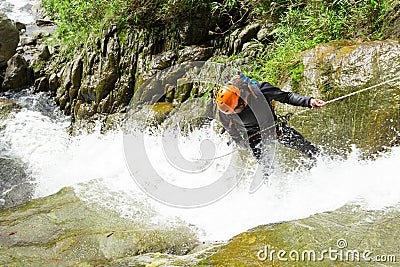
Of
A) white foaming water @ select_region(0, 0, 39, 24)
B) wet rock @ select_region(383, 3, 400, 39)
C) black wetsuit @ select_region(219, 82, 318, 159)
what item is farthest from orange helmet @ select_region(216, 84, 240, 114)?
white foaming water @ select_region(0, 0, 39, 24)

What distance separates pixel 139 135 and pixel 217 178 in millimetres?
2683

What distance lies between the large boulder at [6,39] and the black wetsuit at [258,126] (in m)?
8.67

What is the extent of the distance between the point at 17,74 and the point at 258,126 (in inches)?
354

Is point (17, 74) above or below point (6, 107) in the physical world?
above

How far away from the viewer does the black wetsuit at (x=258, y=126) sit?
5.00 meters

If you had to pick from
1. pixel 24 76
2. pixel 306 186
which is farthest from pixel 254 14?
pixel 24 76

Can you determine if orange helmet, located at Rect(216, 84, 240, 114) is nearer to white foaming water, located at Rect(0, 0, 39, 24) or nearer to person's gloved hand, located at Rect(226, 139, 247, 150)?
person's gloved hand, located at Rect(226, 139, 247, 150)

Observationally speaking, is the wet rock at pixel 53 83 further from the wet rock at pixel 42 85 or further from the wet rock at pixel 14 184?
the wet rock at pixel 14 184

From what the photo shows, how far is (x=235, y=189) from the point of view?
590 centimetres

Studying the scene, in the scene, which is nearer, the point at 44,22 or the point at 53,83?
the point at 53,83

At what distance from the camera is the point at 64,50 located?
1104 centimetres

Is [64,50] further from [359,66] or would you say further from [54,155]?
[359,66]

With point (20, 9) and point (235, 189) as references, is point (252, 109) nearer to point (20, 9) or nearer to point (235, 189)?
point (235, 189)
